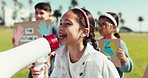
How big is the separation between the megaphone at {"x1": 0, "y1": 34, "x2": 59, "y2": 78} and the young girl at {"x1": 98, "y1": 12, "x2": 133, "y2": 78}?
2484 millimetres

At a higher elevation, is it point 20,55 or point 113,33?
point 20,55

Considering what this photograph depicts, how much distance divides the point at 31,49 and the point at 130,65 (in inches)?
107

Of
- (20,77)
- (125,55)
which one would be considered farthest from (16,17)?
(125,55)

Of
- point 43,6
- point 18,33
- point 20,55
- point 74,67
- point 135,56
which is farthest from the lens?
point 135,56

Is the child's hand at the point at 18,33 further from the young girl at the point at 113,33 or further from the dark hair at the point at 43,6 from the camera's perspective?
the young girl at the point at 113,33

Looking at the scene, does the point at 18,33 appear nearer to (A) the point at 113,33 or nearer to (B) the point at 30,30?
(B) the point at 30,30

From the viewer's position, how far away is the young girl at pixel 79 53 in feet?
6.61

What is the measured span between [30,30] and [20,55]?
8.47 ft

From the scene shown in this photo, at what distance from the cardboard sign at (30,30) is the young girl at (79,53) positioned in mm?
802

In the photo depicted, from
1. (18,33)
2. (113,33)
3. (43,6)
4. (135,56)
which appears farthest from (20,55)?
(135,56)

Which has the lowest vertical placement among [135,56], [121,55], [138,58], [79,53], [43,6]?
[135,56]

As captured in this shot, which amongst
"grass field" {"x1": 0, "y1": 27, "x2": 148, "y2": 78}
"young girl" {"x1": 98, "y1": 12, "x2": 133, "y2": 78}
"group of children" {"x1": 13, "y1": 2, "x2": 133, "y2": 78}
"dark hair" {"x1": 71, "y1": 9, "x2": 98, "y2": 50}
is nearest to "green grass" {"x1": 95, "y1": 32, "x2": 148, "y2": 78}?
"grass field" {"x1": 0, "y1": 27, "x2": 148, "y2": 78}

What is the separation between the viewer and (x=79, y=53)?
2299mm

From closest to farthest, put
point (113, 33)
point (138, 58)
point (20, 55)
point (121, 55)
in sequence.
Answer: point (20, 55) < point (121, 55) < point (113, 33) < point (138, 58)
